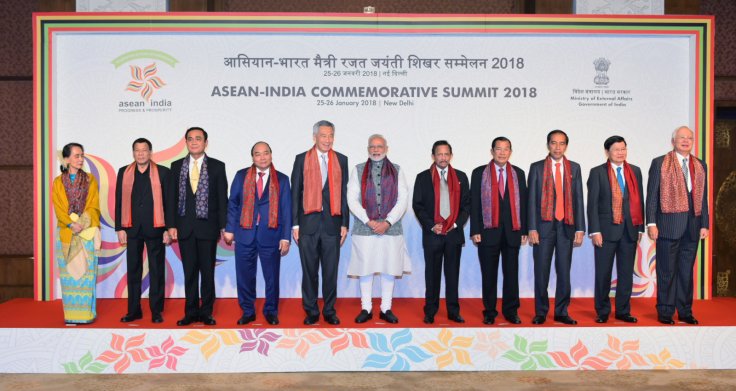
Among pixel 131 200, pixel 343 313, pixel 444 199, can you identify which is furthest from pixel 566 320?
pixel 131 200

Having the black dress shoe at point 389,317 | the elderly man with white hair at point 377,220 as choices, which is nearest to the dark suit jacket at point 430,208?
the elderly man with white hair at point 377,220

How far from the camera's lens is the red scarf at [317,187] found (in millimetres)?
4531

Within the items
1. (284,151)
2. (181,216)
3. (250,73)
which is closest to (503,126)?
(284,151)

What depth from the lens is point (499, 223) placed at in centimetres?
459

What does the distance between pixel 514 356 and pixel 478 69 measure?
8.60ft

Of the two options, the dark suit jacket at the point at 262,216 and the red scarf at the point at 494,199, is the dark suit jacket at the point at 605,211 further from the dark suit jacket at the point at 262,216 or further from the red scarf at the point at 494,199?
the dark suit jacket at the point at 262,216

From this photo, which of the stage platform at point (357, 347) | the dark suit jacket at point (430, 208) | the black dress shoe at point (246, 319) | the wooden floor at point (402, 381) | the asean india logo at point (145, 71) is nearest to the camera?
the wooden floor at point (402, 381)

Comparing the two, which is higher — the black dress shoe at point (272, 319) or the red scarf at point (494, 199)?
the red scarf at point (494, 199)

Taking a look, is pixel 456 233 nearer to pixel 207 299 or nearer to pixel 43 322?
pixel 207 299

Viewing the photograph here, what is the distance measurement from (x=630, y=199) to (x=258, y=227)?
2872 millimetres

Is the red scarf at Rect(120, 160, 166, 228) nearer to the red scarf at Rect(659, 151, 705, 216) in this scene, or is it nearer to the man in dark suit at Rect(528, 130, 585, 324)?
the man in dark suit at Rect(528, 130, 585, 324)

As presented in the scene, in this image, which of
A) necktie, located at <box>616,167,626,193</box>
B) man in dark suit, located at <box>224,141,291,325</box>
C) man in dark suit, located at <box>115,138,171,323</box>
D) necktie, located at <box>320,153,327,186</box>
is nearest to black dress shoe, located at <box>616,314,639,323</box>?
necktie, located at <box>616,167,626,193</box>

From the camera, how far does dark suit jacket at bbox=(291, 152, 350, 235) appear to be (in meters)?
4.55

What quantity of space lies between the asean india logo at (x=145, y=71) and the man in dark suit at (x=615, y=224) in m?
Result: 3.86
